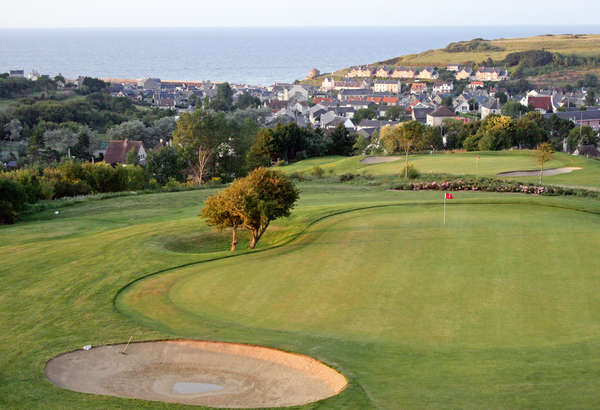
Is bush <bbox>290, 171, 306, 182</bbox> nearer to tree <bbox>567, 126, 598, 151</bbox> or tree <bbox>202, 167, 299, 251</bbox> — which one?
tree <bbox>202, 167, 299, 251</bbox>

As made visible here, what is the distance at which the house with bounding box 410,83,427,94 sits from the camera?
177 metres

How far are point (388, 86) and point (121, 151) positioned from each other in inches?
4786

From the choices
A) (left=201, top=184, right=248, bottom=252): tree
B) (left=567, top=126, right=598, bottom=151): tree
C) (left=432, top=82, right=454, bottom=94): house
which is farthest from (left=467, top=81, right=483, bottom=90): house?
(left=201, top=184, right=248, bottom=252): tree

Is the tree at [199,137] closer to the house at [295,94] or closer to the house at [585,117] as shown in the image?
the house at [585,117]

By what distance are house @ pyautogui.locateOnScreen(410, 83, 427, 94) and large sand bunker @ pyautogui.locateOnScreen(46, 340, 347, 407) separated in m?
169

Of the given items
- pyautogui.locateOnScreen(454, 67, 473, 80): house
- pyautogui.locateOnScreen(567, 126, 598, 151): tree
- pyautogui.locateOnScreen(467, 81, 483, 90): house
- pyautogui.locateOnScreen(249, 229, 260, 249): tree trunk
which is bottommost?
pyautogui.locateOnScreen(567, 126, 598, 151): tree

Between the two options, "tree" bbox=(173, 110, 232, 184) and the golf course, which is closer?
the golf course

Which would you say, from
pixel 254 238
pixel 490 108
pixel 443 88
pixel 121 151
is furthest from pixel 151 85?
pixel 254 238

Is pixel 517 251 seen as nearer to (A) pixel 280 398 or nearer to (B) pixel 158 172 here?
(A) pixel 280 398

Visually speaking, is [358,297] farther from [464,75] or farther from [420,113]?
[464,75]

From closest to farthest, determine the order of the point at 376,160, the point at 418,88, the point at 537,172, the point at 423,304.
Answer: the point at 423,304
the point at 537,172
the point at 376,160
the point at 418,88

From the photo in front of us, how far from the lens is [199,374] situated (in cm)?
1295

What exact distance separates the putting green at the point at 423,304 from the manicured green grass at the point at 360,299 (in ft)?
0.18

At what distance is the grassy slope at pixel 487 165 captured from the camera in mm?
43125
